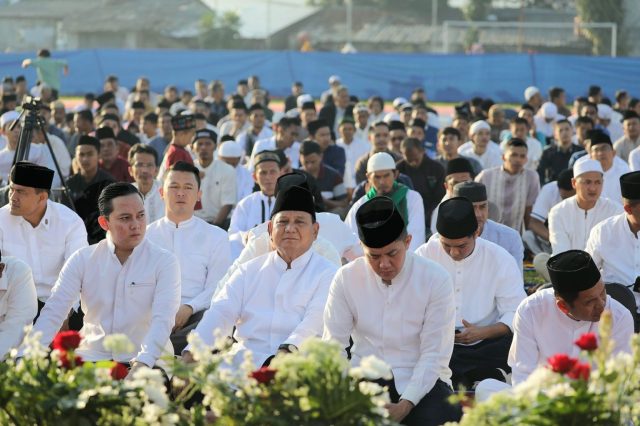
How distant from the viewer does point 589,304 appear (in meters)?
4.96

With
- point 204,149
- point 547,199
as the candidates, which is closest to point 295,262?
point 547,199

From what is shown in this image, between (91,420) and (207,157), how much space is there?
846 cm

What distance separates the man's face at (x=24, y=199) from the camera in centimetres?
677

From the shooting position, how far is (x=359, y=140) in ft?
52.1

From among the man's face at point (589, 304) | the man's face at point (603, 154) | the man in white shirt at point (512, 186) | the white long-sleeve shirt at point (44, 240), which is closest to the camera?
the man's face at point (589, 304)

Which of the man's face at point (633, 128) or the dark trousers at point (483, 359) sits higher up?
the man's face at point (633, 128)

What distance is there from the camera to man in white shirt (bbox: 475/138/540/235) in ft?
36.9

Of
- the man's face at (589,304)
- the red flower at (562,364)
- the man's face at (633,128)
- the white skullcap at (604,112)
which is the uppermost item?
the red flower at (562,364)

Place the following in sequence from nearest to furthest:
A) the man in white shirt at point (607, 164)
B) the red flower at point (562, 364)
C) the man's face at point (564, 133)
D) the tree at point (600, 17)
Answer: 1. the red flower at point (562, 364)
2. the man in white shirt at point (607, 164)
3. the man's face at point (564, 133)
4. the tree at point (600, 17)

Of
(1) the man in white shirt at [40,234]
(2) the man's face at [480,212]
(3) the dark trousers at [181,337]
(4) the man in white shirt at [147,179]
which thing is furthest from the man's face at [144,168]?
(2) the man's face at [480,212]

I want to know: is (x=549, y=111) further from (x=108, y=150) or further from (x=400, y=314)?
(x=400, y=314)

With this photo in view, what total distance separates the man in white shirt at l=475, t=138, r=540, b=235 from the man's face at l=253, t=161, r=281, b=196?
2787 millimetres

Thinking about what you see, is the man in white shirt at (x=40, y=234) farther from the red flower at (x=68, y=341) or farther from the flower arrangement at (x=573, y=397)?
the flower arrangement at (x=573, y=397)

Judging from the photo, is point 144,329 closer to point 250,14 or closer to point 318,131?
point 318,131
